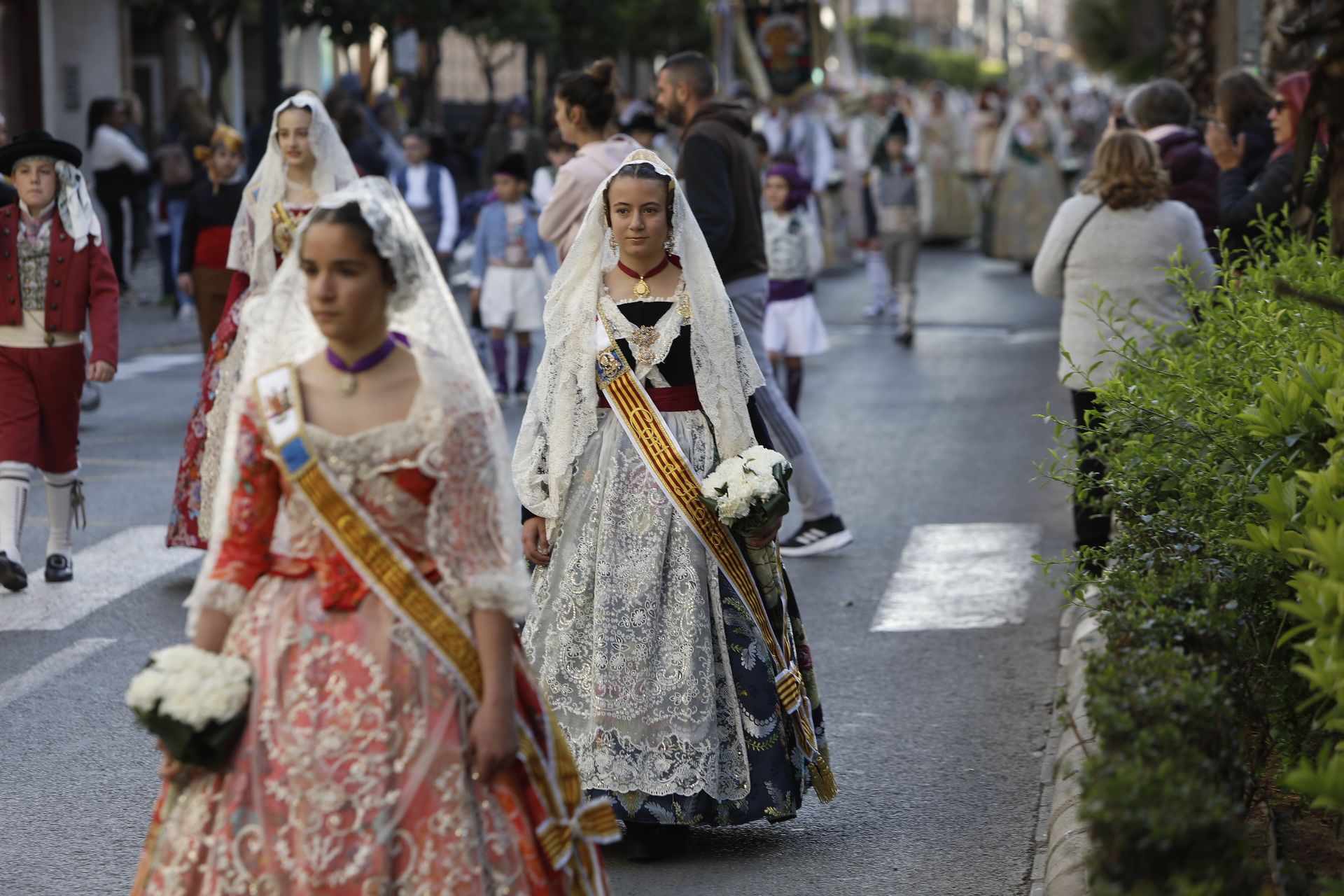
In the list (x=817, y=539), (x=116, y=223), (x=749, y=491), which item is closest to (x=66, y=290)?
(x=817, y=539)

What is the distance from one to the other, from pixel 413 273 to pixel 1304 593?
1786 mm

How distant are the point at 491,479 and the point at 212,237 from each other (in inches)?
281

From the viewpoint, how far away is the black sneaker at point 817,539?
29.4ft

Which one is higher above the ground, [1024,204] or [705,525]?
[705,525]

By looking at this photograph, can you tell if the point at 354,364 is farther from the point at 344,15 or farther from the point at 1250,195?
the point at 344,15

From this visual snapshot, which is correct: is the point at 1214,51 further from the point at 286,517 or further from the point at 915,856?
the point at 286,517

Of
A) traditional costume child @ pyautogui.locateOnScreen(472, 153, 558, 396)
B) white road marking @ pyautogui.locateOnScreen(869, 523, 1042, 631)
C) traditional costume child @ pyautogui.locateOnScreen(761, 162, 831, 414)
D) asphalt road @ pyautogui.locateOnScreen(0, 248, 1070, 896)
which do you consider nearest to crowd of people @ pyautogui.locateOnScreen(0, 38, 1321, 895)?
asphalt road @ pyautogui.locateOnScreen(0, 248, 1070, 896)

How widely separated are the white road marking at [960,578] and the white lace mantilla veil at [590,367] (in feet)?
8.53

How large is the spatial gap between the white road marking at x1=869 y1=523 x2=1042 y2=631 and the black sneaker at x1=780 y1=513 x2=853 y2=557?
0.99ft

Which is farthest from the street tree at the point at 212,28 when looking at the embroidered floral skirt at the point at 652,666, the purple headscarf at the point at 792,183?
the embroidered floral skirt at the point at 652,666

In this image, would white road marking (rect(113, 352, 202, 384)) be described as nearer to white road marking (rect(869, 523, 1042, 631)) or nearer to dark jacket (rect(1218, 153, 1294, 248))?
white road marking (rect(869, 523, 1042, 631))

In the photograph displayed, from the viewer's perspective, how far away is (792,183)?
12.8 meters

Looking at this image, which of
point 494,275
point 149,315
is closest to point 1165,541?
point 494,275

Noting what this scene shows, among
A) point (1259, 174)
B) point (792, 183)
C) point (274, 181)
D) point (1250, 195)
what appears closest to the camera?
point (274, 181)
